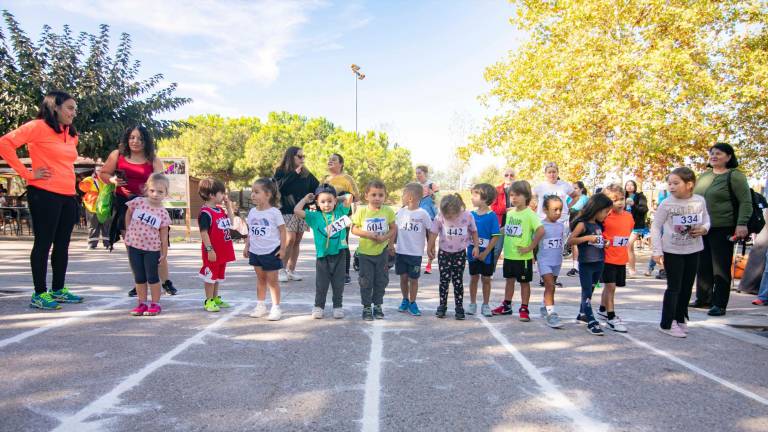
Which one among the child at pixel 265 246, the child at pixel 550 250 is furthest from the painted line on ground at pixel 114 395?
the child at pixel 550 250

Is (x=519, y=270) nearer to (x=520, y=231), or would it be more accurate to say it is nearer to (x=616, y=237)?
(x=520, y=231)

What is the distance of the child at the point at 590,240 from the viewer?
4.87 meters

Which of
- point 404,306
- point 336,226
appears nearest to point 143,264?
point 336,226

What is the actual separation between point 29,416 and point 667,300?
17.7 feet

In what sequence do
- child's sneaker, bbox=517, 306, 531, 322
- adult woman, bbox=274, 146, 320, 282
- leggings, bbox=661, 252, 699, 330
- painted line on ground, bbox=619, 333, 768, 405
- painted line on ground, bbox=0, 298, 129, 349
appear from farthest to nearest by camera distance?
adult woman, bbox=274, 146, 320, 282
child's sneaker, bbox=517, 306, 531, 322
leggings, bbox=661, 252, 699, 330
painted line on ground, bbox=0, 298, 129, 349
painted line on ground, bbox=619, 333, 768, 405

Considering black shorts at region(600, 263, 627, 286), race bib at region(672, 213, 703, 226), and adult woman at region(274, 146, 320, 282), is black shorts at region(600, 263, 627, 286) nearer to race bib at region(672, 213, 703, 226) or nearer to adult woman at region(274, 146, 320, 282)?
race bib at region(672, 213, 703, 226)

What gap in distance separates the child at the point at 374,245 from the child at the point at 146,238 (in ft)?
6.75

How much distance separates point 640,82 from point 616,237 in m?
11.4

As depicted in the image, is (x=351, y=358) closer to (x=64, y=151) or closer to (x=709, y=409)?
(x=709, y=409)

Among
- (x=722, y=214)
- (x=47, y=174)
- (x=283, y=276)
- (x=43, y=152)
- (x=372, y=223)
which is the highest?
(x=43, y=152)

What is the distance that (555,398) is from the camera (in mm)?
3045

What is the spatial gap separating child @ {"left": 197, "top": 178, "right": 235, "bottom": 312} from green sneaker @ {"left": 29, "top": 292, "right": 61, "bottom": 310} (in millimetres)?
1539

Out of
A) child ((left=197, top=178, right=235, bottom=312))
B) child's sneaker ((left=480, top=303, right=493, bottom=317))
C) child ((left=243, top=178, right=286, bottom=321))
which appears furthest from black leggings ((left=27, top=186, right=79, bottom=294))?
child's sneaker ((left=480, top=303, right=493, bottom=317))

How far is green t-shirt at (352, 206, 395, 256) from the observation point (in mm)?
5078
